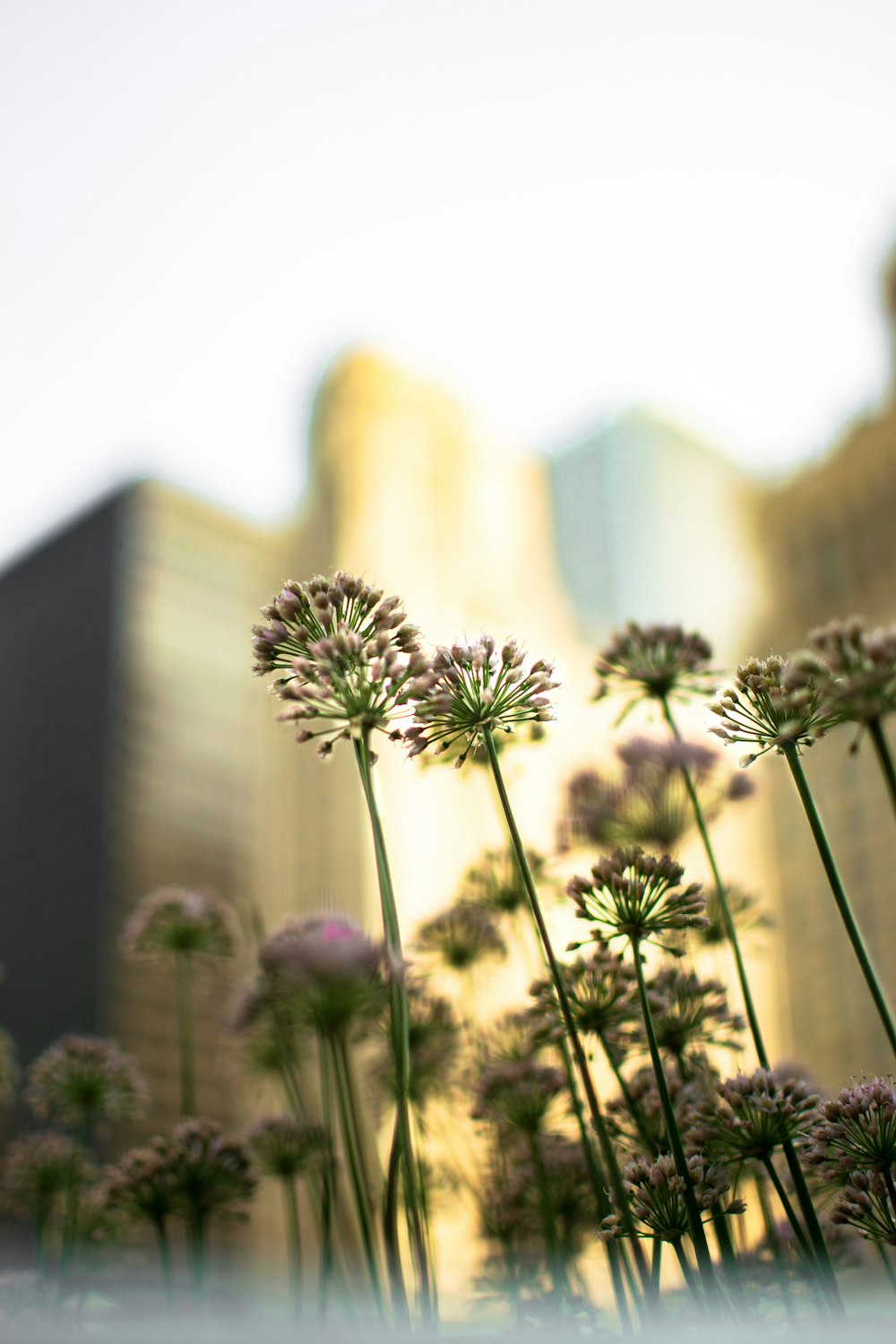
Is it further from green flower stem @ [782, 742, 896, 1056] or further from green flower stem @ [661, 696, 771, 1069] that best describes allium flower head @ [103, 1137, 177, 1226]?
green flower stem @ [782, 742, 896, 1056]

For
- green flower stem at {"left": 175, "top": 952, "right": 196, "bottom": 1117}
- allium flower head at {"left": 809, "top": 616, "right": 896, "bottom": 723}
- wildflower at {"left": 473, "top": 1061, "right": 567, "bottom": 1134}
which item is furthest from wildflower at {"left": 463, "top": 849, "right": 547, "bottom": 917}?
allium flower head at {"left": 809, "top": 616, "right": 896, "bottom": 723}

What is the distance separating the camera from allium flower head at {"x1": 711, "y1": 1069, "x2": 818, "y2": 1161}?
633mm

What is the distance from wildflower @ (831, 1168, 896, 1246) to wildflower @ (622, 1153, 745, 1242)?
0.18 feet

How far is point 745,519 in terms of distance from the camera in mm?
8945

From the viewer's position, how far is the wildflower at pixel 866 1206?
0.60 metres

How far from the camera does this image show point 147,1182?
2.95ft

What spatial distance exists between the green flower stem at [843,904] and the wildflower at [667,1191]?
0.40 feet

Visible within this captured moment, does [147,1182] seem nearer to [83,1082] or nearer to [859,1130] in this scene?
[83,1082]

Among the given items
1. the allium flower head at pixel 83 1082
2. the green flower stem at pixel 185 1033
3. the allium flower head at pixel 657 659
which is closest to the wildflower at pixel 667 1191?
the allium flower head at pixel 657 659

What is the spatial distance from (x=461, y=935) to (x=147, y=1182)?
0.33 m

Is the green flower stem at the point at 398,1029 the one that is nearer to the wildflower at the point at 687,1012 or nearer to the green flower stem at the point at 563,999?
the green flower stem at the point at 563,999

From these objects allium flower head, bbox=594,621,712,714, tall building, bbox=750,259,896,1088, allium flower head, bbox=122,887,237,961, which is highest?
tall building, bbox=750,259,896,1088

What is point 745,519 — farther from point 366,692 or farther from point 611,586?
point 366,692

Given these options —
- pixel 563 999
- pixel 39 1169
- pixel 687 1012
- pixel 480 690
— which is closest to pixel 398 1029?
pixel 563 999
